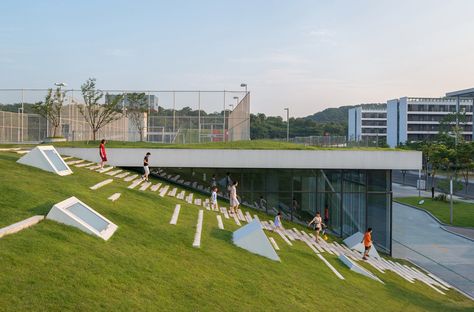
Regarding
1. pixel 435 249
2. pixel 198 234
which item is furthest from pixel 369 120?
pixel 198 234

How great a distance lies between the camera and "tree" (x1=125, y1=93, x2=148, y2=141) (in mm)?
32594

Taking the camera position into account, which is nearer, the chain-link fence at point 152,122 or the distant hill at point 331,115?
the chain-link fence at point 152,122

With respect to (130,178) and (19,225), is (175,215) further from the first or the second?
(130,178)

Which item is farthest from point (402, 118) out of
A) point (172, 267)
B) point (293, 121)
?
point (172, 267)

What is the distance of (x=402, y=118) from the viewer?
331ft

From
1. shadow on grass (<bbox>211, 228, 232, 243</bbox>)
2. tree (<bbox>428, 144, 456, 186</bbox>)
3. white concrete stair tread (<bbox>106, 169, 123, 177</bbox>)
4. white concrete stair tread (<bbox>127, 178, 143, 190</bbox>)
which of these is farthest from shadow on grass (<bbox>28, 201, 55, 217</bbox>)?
tree (<bbox>428, 144, 456, 186</bbox>)

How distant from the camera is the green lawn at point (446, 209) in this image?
33.0m

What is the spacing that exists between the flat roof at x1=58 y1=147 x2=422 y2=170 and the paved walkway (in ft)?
16.1

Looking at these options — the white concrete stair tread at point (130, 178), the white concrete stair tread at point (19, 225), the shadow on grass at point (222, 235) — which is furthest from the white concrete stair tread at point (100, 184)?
the white concrete stair tread at point (19, 225)

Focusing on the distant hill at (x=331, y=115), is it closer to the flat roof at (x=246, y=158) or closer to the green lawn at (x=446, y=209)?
the green lawn at (x=446, y=209)

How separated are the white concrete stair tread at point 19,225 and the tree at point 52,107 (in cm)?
2380

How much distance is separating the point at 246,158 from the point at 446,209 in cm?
2314

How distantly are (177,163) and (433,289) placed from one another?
13.2 meters

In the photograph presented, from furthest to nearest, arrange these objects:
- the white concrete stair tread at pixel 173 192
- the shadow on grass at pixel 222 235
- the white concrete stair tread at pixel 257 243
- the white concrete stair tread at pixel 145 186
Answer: the white concrete stair tread at pixel 173 192
the white concrete stair tread at pixel 145 186
the shadow on grass at pixel 222 235
the white concrete stair tread at pixel 257 243
